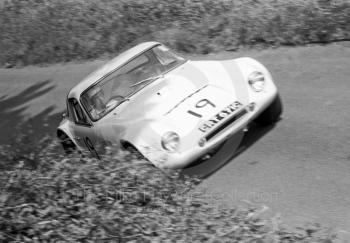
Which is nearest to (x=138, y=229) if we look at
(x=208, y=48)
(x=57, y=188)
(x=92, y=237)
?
(x=92, y=237)

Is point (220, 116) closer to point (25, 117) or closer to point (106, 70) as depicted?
point (106, 70)

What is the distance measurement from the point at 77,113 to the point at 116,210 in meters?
3.18

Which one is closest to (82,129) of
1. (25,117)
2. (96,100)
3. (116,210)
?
(96,100)

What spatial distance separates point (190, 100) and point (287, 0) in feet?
17.9

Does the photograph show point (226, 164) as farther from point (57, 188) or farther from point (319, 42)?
point (319, 42)

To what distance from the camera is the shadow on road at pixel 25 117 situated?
11859 mm

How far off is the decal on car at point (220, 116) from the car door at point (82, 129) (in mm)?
1806

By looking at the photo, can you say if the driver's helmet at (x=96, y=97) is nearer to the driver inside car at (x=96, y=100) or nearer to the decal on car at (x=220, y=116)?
the driver inside car at (x=96, y=100)

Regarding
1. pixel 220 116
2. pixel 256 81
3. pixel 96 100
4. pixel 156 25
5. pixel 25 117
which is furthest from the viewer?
pixel 156 25

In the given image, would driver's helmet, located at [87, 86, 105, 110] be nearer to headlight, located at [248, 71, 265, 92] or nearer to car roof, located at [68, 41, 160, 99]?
car roof, located at [68, 41, 160, 99]

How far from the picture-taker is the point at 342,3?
11367 mm

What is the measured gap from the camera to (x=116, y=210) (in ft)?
19.2

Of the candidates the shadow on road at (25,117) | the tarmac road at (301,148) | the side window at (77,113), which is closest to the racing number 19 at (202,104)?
the tarmac road at (301,148)

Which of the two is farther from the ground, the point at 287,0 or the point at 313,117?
the point at 287,0
